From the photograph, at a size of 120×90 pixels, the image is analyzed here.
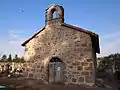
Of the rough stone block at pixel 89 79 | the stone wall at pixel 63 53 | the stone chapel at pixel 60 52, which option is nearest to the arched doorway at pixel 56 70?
the stone chapel at pixel 60 52

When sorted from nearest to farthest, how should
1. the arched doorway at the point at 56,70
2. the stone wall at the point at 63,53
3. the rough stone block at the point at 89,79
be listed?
the rough stone block at the point at 89,79, the stone wall at the point at 63,53, the arched doorway at the point at 56,70

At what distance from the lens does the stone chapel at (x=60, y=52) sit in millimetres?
12773

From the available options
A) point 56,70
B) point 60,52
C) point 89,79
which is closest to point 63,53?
point 60,52

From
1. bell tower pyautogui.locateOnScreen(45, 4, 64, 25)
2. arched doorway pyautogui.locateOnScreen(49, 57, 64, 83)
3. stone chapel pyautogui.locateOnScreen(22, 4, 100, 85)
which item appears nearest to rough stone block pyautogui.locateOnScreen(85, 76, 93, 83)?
stone chapel pyautogui.locateOnScreen(22, 4, 100, 85)

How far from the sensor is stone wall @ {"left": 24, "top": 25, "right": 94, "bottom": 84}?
1272cm

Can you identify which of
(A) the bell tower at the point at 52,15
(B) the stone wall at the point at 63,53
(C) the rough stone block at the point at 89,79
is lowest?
(C) the rough stone block at the point at 89,79

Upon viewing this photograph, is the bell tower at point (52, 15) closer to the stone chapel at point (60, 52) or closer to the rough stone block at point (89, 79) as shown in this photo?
the stone chapel at point (60, 52)

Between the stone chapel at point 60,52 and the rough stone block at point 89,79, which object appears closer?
the rough stone block at point 89,79

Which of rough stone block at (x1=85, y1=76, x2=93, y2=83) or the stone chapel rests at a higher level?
the stone chapel

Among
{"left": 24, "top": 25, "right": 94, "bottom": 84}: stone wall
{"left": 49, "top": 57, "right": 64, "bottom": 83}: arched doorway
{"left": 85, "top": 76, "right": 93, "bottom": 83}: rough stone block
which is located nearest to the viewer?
{"left": 85, "top": 76, "right": 93, "bottom": 83}: rough stone block

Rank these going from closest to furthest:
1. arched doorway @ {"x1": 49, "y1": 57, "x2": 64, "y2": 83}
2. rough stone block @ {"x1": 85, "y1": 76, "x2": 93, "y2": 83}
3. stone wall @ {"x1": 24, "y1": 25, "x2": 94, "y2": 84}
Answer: rough stone block @ {"x1": 85, "y1": 76, "x2": 93, "y2": 83}
stone wall @ {"x1": 24, "y1": 25, "x2": 94, "y2": 84}
arched doorway @ {"x1": 49, "y1": 57, "x2": 64, "y2": 83}

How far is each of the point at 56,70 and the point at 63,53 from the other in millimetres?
1526

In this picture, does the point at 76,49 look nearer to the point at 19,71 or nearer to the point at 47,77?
the point at 47,77

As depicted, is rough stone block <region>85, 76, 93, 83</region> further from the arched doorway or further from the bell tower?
the bell tower
